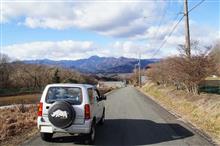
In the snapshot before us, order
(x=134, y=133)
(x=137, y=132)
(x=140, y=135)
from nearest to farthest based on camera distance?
(x=140, y=135) < (x=134, y=133) < (x=137, y=132)

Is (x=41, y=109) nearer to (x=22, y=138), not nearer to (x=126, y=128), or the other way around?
(x=22, y=138)

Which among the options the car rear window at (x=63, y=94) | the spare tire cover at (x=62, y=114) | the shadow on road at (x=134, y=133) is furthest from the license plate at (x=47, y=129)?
the car rear window at (x=63, y=94)

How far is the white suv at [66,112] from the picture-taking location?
32.8 ft

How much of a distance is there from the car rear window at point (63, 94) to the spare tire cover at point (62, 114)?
1.81 feet

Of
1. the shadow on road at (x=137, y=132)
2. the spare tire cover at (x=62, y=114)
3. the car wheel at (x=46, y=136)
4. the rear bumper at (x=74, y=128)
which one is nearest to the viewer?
the spare tire cover at (x=62, y=114)

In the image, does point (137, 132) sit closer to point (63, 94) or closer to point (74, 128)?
point (74, 128)

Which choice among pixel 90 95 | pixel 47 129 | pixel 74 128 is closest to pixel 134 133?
pixel 90 95

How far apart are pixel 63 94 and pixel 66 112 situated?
1.06 meters

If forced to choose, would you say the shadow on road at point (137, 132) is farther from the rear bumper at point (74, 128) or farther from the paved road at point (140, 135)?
the rear bumper at point (74, 128)

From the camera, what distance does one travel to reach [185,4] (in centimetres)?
2581

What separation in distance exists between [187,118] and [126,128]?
4838 millimetres

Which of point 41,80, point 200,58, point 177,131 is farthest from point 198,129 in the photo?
point 41,80

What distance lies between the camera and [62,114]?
997 centimetres

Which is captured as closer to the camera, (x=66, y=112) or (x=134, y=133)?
(x=66, y=112)
